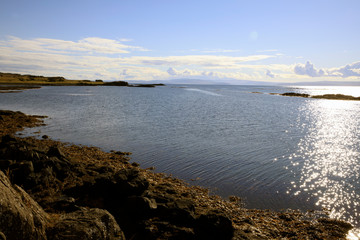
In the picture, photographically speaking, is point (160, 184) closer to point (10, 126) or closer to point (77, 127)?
point (77, 127)

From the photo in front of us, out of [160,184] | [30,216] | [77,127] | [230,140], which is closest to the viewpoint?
[30,216]

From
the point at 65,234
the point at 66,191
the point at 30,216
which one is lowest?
the point at 66,191

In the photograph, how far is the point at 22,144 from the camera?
19859 millimetres

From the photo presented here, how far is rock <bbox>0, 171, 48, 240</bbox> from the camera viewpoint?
780 cm

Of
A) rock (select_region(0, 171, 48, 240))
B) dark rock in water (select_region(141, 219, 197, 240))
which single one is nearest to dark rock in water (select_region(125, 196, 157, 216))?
dark rock in water (select_region(141, 219, 197, 240))

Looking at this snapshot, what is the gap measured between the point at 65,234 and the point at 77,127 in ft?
122

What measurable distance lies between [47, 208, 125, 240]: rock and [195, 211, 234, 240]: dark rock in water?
4.15m

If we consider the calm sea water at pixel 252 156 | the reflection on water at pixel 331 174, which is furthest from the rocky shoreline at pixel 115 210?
the reflection on water at pixel 331 174

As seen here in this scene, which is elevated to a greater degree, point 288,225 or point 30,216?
point 30,216

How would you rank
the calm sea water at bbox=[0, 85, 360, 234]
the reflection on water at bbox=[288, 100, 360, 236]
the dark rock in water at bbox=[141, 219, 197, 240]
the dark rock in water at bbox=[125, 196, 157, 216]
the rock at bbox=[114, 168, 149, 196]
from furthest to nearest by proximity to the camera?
1. the calm sea water at bbox=[0, 85, 360, 234]
2. the reflection on water at bbox=[288, 100, 360, 236]
3. the rock at bbox=[114, 168, 149, 196]
4. the dark rock in water at bbox=[125, 196, 157, 216]
5. the dark rock in water at bbox=[141, 219, 197, 240]

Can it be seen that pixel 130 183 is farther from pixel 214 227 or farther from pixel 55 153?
pixel 55 153

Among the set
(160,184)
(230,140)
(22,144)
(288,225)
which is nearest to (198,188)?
(160,184)

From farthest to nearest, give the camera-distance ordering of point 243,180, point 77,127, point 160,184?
point 77,127
point 243,180
point 160,184

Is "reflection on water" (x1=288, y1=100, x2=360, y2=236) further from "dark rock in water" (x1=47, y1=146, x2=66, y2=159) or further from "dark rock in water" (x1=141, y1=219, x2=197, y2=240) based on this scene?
"dark rock in water" (x1=47, y1=146, x2=66, y2=159)
